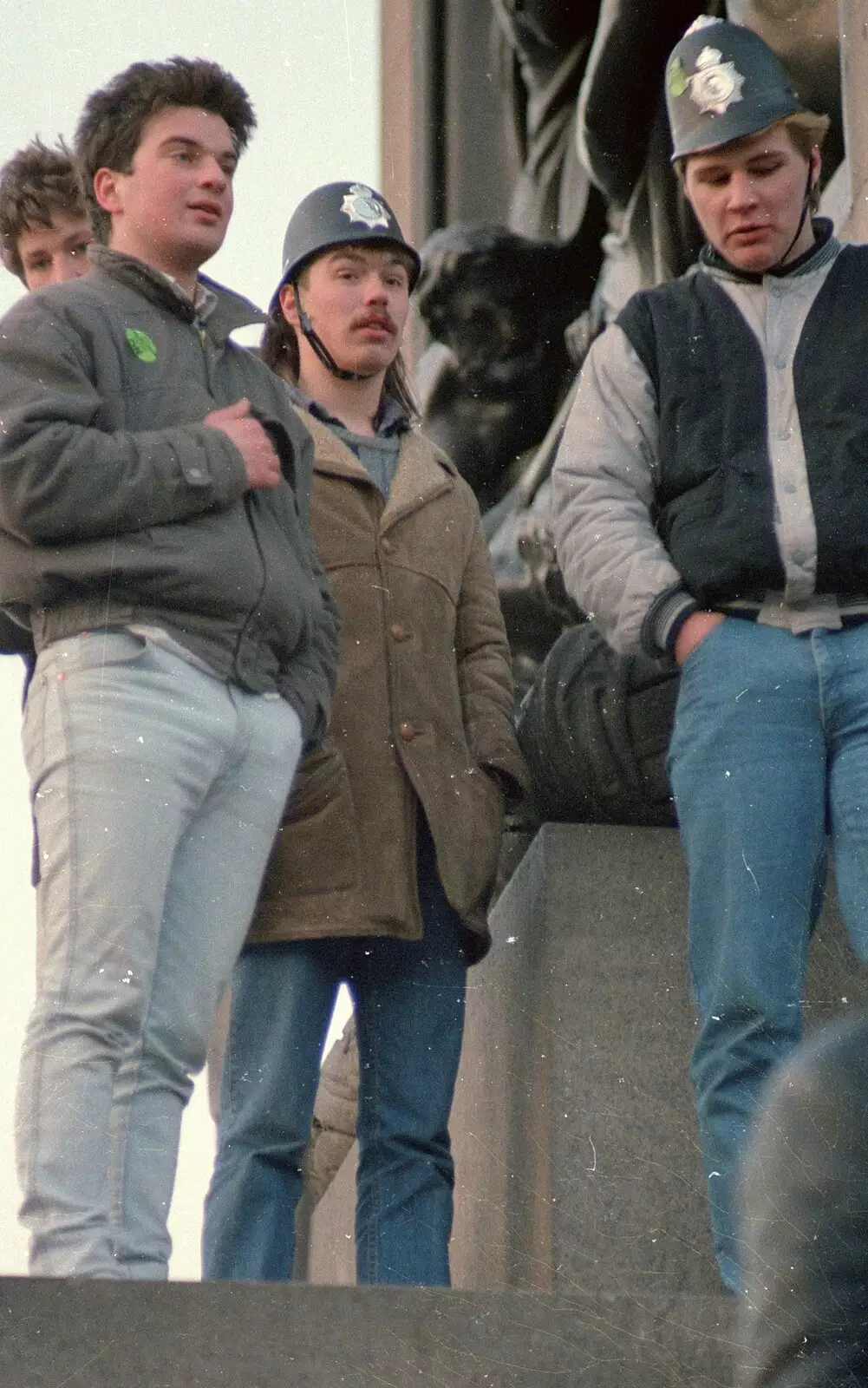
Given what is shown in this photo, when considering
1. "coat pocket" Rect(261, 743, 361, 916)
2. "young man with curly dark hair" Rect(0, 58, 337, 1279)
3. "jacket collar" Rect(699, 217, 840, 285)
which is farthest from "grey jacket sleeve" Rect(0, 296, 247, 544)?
"jacket collar" Rect(699, 217, 840, 285)

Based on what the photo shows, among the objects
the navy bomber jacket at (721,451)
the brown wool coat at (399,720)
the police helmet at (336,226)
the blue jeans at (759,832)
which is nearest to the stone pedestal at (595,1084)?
the brown wool coat at (399,720)

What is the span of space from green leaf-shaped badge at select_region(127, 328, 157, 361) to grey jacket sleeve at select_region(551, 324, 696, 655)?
666 millimetres

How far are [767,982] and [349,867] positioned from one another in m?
0.66

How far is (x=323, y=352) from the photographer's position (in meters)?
4.04

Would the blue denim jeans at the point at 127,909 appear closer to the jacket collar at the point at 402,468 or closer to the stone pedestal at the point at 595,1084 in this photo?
the jacket collar at the point at 402,468

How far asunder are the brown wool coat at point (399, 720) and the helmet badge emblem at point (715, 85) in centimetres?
71

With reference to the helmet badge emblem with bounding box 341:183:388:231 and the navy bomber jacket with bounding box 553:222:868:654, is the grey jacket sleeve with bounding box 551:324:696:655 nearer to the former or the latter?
the navy bomber jacket with bounding box 553:222:868:654

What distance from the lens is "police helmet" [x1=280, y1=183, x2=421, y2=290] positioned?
4.02m

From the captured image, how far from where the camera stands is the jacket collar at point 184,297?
3434 millimetres

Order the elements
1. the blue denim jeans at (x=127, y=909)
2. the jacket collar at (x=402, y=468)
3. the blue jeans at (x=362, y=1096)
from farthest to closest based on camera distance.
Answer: the jacket collar at (x=402, y=468)
the blue jeans at (x=362, y=1096)
the blue denim jeans at (x=127, y=909)

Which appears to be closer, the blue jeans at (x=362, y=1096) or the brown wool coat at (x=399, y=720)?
the blue jeans at (x=362, y=1096)

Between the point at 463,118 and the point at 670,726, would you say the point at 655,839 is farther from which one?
the point at 463,118

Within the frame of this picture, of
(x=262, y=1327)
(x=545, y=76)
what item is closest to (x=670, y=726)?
(x=262, y=1327)

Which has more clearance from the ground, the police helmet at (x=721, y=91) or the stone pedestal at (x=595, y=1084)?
the police helmet at (x=721, y=91)
